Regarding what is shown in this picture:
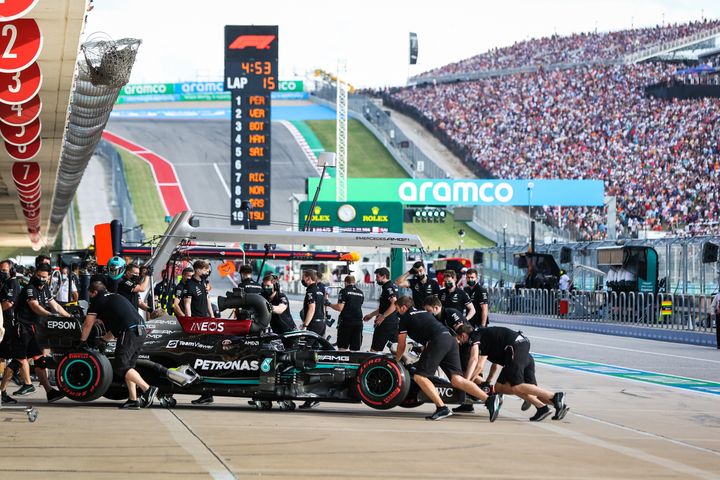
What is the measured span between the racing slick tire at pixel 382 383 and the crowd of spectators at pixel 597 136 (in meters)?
45.5

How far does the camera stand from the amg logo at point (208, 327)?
1393 centimetres

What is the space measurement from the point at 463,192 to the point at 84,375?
171ft

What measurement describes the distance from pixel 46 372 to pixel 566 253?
30029 millimetres

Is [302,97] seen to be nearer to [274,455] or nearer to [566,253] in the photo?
[566,253]

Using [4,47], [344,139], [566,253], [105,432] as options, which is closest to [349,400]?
[105,432]

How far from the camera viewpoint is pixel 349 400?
13.6m

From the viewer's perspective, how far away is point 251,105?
173ft

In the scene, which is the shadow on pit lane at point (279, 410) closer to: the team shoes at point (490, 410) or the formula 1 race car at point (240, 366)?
the formula 1 race car at point (240, 366)

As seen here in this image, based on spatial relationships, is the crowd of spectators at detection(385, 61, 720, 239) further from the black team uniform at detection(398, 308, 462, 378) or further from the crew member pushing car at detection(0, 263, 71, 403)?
the crew member pushing car at detection(0, 263, 71, 403)

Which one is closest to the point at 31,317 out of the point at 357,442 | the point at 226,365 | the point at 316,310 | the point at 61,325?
the point at 61,325

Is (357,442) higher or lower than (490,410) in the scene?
lower

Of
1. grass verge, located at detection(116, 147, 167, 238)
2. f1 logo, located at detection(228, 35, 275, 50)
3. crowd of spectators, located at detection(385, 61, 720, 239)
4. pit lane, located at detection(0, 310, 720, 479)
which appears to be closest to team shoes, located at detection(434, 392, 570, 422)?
pit lane, located at detection(0, 310, 720, 479)

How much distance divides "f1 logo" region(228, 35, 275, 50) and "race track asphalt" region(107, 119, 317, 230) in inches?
800

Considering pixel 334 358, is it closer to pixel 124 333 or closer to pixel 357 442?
pixel 124 333
